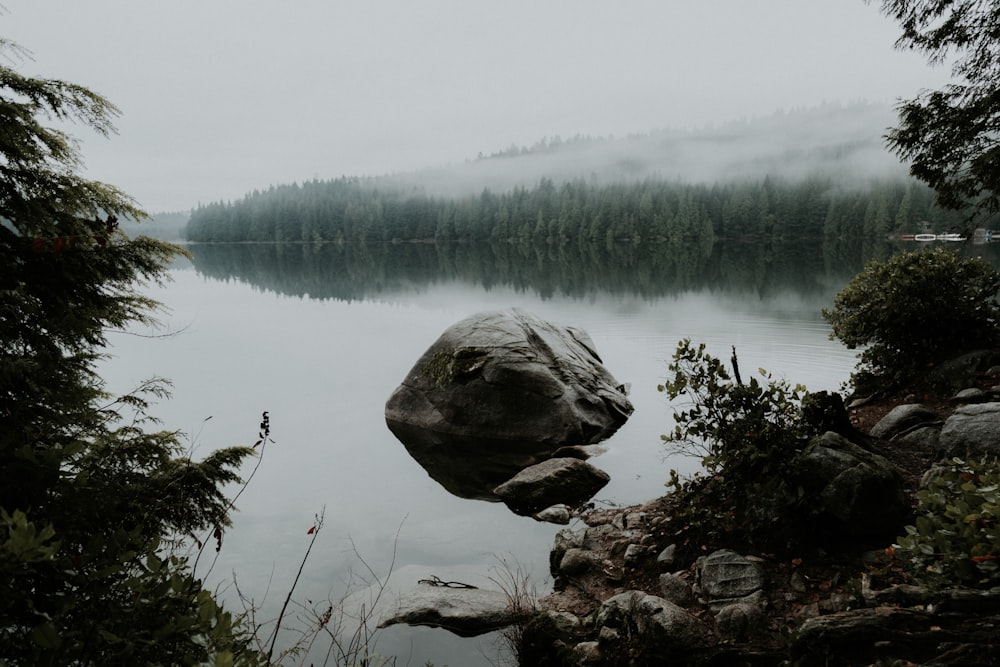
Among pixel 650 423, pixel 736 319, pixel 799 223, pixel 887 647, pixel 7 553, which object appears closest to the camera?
pixel 7 553

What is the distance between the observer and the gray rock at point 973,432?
248 inches

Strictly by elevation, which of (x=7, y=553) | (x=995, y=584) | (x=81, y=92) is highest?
(x=81, y=92)

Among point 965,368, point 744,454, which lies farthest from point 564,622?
point 965,368

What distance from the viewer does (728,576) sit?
219 inches

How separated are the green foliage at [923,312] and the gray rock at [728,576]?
633 cm

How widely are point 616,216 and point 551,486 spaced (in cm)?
11531

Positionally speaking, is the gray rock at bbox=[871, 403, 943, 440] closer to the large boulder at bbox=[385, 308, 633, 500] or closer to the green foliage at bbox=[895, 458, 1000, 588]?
the green foliage at bbox=[895, 458, 1000, 588]

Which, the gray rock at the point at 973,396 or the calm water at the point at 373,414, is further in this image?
Result: the gray rock at the point at 973,396

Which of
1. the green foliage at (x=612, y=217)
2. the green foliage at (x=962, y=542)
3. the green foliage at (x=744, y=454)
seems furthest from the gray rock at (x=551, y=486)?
the green foliage at (x=612, y=217)

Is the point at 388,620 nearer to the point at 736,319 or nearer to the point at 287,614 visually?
the point at 287,614

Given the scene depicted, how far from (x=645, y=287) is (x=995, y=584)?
114 ft

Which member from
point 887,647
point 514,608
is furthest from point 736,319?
point 887,647

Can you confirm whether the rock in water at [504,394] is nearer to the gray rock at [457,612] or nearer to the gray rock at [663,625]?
the gray rock at [457,612]

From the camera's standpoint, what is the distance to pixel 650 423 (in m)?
12.8
